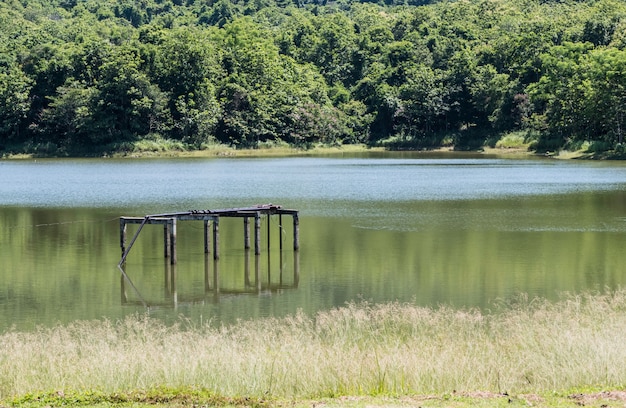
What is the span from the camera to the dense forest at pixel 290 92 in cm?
8734

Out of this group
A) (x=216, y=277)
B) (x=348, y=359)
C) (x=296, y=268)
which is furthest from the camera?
(x=296, y=268)

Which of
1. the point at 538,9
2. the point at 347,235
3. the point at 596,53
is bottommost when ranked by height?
the point at 347,235

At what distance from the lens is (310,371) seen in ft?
37.0

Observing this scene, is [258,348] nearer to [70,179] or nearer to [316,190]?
[316,190]

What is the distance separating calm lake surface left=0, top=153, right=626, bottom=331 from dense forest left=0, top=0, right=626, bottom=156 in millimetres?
38217

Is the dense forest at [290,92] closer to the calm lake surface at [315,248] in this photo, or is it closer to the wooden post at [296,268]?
the calm lake surface at [315,248]

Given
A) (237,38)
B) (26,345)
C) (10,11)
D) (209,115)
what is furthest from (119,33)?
(26,345)

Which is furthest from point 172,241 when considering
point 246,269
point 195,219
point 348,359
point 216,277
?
point 348,359

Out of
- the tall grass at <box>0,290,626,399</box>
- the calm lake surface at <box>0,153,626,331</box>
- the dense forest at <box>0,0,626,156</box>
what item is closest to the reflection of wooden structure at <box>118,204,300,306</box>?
the calm lake surface at <box>0,153,626,331</box>

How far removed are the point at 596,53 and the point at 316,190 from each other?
41364 millimetres

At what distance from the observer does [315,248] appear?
88.6ft

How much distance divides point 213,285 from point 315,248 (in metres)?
6.01

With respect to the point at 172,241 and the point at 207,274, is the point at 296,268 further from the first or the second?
the point at 172,241

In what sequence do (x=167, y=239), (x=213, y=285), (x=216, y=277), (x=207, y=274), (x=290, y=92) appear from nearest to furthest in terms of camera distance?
(x=213, y=285) < (x=216, y=277) < (x=207, y=274) < (x=167, y=239) < (x=290, y=92)
